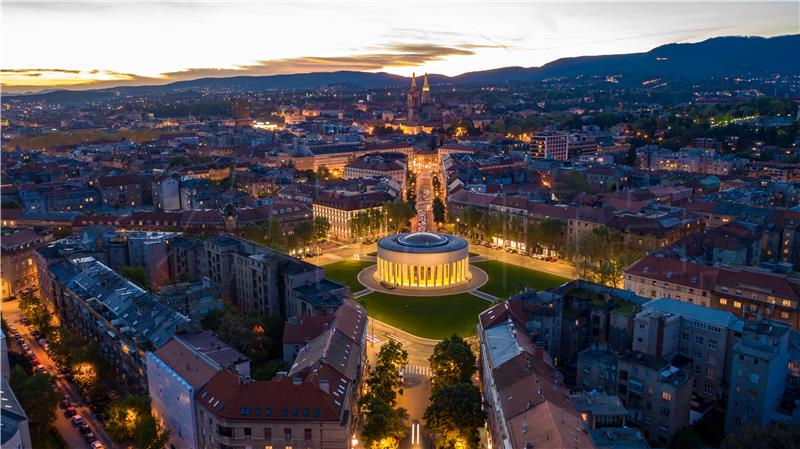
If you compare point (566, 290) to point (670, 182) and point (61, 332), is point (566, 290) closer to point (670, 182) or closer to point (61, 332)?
point (61, 332)

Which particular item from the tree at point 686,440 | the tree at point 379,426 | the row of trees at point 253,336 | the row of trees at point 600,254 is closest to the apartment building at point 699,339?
the tree at point 686,440

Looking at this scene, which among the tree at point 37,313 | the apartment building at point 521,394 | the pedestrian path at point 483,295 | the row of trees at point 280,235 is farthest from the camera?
the row of trees at point 280,235

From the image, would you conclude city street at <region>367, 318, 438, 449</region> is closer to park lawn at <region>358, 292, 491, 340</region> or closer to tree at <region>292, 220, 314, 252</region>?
park lawn at <region>358, 292, 491, 340</region>

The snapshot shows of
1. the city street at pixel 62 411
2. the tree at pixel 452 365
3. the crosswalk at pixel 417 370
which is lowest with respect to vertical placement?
the city street at pixel 62 411

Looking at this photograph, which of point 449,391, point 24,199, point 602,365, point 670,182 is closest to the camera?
point 449,391

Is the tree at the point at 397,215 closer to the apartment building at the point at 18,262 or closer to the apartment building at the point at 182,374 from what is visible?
the apartment building at the point at 18,262

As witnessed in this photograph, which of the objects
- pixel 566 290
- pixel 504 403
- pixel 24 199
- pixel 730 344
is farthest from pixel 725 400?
pixel 24 199

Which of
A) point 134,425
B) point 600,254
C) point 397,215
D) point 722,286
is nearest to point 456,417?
point 134,425

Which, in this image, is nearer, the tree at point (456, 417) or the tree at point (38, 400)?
the tree at point (456, 417)
